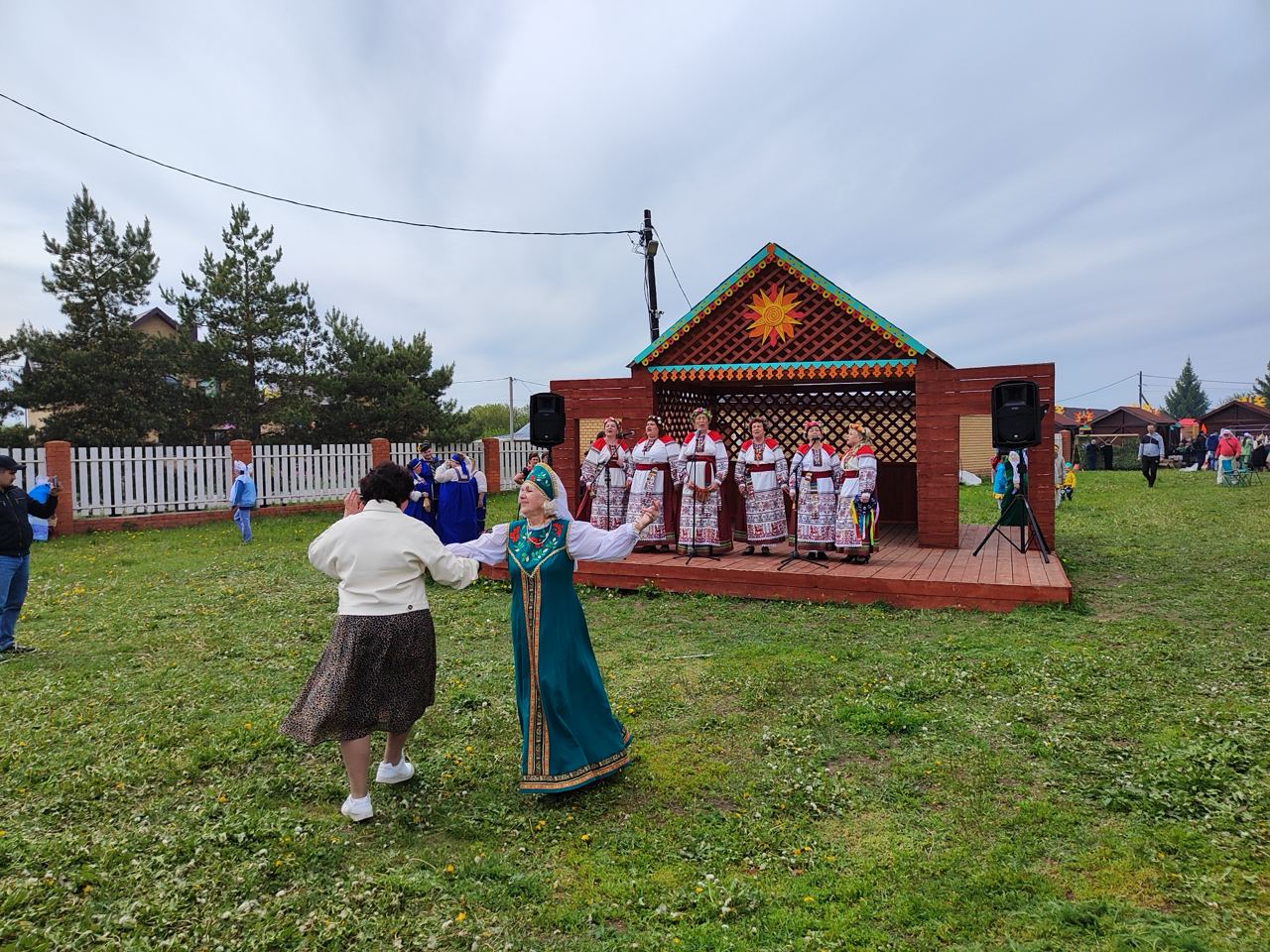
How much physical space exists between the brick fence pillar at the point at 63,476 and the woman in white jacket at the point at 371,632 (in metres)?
12.3

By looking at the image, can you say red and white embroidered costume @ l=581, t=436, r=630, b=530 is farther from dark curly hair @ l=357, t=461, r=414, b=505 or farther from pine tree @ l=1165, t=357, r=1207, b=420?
pine tree @ l=1165, t=357, r=1207, b=420

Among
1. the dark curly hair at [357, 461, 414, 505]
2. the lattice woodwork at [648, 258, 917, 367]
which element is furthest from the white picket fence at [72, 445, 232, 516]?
the dark curly hair at [357, 461, 414, 505]

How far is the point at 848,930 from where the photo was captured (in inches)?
98.0

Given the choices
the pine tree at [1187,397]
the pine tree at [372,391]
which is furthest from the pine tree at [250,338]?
the pine tree at [1187,397]

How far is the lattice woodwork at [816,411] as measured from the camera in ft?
37.0

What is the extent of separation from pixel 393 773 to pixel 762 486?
18.2ft

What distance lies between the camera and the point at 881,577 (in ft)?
23.1

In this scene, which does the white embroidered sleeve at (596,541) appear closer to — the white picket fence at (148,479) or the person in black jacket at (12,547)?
the person in black jacket at (12,547)

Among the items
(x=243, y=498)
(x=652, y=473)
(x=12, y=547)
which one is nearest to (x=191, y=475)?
(x=243, y=498)

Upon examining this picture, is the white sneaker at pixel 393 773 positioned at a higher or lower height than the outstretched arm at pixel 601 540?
lower

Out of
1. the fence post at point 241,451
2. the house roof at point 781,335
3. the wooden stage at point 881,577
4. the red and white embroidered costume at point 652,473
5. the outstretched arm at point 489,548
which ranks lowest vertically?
the wooden stage at point 881,577

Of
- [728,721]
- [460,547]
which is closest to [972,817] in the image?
[728,721]

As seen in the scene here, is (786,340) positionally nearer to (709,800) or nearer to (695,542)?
(695,542)

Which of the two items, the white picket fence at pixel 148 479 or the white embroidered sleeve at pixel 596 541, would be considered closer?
the white embroidered sleeve at pixel 596 541
